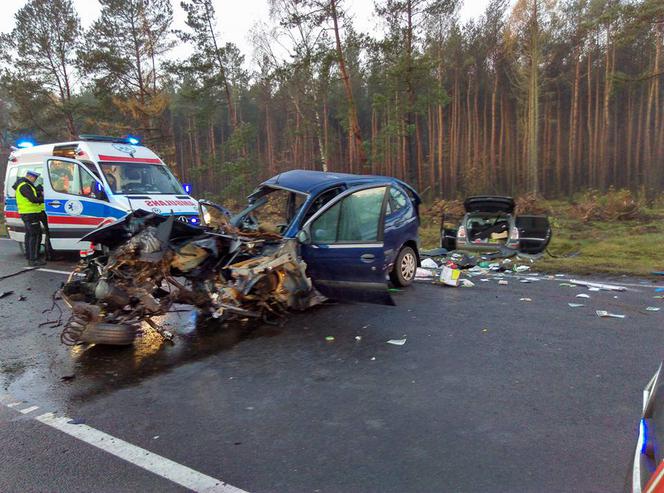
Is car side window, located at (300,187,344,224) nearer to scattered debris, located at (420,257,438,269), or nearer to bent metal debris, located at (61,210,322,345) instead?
bent metal debris, located at (61,210,322,345)

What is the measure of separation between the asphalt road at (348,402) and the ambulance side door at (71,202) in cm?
420

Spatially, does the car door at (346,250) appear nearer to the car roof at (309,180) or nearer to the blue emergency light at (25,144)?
the car roof at (309,180)

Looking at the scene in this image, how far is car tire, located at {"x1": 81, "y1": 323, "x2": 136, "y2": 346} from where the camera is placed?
468cm

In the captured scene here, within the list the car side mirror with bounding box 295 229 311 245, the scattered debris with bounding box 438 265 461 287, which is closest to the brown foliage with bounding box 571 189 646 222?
the scattered debris with bounding box 438 265 461 287

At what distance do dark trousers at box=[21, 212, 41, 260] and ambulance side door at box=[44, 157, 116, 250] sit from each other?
17.9 inches

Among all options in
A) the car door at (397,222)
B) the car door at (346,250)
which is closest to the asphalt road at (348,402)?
the car door at (346,250)

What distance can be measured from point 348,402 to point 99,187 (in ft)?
26.0

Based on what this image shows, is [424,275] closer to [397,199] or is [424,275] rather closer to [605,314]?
[397,199]

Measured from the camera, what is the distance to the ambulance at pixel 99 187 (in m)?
9.29

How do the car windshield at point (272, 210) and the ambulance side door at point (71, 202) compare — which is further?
the ambulance side door at point (71, 202)

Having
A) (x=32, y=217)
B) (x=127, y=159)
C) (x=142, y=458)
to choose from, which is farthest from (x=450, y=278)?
(x=32, y=217)

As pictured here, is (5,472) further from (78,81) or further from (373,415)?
(78,81)

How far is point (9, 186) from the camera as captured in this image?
12.1m

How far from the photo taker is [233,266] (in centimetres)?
539
